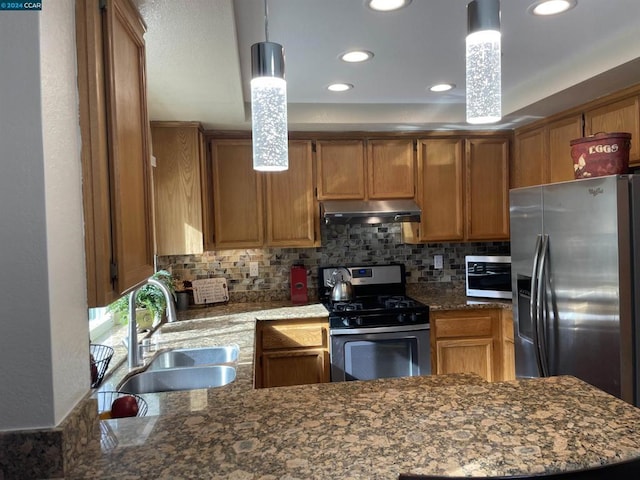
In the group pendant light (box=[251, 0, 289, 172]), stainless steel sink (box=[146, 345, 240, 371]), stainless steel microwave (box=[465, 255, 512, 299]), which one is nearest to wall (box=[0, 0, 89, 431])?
pendant light (box=[251, 0, 289, 172])

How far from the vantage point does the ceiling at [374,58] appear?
68.5 inches

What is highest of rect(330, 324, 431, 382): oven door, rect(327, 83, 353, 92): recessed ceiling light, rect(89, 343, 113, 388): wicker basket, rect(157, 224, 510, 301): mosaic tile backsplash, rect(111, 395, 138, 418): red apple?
rect(327, 83, 353, 92): recessed ceiling light

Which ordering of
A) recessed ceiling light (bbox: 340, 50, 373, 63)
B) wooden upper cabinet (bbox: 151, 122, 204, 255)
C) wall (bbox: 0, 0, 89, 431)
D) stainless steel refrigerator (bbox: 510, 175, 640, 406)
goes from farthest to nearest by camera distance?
wooden upper cabinet (bbox: 151, 122, 204, 255) → recessed ceiling light (bbox: 340, 50, 373, 63) → stainless steel refrigerator (bbox: 510, 175, 640, 406) → wall (bbox: 0, 0, 89, 431)

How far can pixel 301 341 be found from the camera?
3123 mm

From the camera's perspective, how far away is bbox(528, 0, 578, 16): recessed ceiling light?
1764 mm

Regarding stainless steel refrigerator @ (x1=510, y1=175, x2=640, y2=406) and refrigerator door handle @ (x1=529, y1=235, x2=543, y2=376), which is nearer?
stainless steel refrigerator @ (x1=510, y1=175, x2=640, y2=406)

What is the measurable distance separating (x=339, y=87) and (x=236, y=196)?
1.11 m

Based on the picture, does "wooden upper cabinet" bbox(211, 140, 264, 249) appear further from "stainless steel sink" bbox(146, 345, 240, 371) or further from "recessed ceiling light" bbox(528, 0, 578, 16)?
"recessed ceiling light" bbox(528, 0, 578, 16)

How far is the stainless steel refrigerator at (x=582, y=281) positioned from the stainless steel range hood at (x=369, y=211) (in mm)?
807

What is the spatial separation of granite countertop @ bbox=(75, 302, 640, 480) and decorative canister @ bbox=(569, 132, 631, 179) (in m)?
1.49

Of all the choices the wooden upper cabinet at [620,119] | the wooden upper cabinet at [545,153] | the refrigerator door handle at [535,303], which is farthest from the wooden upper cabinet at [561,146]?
the refrigerator door handle at [535,303]

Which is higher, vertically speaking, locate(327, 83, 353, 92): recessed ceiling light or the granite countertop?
locate(327, 83, 353, 92): recessed ceiling light

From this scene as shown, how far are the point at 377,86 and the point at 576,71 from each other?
109 centimetres

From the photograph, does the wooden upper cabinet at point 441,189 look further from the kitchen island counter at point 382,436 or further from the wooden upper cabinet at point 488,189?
the kitchen island counter at point 382,436
